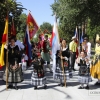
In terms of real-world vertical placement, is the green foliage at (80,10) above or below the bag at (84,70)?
above

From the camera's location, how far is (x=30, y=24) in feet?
31.2

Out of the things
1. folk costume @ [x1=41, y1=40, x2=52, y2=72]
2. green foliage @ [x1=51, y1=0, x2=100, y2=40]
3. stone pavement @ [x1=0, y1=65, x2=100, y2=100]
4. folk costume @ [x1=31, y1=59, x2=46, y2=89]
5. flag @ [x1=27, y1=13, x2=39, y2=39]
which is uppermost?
green foliage @ [x1=51, y1=0, x2=100, y2=40]

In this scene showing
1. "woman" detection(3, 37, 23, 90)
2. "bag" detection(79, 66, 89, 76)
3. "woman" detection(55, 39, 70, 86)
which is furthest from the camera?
"woman" detection(55, 39, 70, 86)

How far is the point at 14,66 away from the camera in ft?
28.7

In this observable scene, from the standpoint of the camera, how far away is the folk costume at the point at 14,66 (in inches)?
342

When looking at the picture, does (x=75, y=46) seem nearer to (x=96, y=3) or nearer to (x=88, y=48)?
(x=88, y=48)

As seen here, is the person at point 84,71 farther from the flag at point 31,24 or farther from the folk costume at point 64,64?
the flag at point 31,24

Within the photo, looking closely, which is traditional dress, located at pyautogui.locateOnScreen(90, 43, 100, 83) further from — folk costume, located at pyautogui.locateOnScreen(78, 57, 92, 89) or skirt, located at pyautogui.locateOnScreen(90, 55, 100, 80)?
folk costume, located at pyautogui.locateOnScreen(78, 57, 92, 89)

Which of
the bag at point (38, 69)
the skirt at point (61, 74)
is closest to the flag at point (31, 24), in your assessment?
the bag at point (38, 69)

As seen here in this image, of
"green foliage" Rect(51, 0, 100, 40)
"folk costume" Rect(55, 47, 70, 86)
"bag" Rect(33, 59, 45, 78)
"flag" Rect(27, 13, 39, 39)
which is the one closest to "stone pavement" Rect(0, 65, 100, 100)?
"folk costume" Rect(55, 47, 70, 86)

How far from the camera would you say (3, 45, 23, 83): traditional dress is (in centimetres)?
869

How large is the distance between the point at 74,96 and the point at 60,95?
42cm

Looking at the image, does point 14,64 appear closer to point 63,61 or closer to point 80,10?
point 63,61

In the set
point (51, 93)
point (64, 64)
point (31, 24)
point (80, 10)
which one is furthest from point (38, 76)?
point (80, 10)
